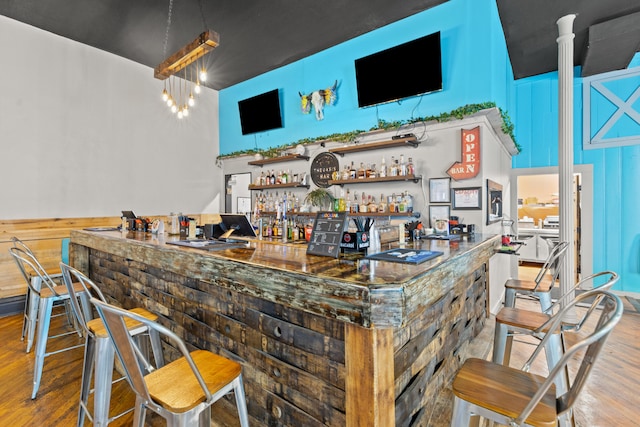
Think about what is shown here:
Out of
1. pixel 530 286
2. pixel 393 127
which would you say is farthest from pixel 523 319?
pixel 393 127

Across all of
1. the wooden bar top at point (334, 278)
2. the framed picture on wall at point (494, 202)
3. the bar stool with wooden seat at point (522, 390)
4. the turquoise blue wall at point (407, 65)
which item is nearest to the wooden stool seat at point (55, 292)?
the wooden bar top at point (334, 278)

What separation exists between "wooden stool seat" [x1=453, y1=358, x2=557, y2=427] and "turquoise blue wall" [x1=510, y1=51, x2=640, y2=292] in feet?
16.6

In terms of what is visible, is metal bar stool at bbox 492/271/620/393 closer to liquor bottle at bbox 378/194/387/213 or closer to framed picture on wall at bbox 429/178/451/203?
framed picture on wall at bbox 429/178/451/203

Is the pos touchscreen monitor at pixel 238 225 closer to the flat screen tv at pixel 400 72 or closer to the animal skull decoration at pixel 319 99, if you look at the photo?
the flat screen tv at pixel 400 72

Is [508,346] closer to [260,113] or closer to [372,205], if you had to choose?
[372,205]

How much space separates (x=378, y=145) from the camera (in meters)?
4.02

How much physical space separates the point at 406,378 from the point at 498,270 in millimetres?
3512

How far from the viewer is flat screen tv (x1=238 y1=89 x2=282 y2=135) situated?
5.61m

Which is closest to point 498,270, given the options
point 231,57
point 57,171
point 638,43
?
point 638,43

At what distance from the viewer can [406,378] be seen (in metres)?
1.40

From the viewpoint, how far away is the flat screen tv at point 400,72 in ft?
12.4

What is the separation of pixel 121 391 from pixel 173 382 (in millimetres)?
1577

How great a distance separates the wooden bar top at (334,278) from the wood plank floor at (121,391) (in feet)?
2.90

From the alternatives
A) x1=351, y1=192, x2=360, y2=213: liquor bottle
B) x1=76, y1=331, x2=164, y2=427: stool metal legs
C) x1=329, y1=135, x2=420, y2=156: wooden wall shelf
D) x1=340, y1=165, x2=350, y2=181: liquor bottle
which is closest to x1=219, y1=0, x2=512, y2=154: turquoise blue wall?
x1=329, y1=135, x2=420, y2=156: wooden wall shelf
